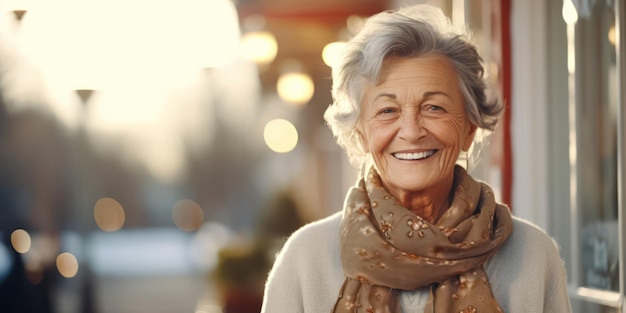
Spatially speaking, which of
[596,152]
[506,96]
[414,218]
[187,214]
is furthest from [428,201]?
[187,214]

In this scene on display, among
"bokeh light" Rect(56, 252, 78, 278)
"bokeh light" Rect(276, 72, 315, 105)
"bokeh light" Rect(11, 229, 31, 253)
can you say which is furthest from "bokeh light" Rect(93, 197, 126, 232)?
"bokeh light" Rect(276, 72, 315, 105)

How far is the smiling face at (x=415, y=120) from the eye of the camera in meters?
2.42

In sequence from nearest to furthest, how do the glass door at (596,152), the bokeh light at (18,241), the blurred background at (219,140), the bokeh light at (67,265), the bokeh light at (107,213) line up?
the glass door at (596,152)
the blurred background at (219,140)
the bokeh light at (18,241)
the bokeh light at (67,265)
the bokeh light at (107,213)

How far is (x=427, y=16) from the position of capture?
254 cm

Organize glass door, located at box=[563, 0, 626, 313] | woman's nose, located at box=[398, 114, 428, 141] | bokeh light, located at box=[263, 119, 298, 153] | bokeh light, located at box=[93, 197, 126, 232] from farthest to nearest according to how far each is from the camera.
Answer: bokeh light, located at box=[93, 197, 126, 232] → bokeh light, located at box=[263, 119, 298, 153] → glass door, located at box=[563, 0, 626, 313] → woman's nose, located at box=[398, 114, 428, 141]

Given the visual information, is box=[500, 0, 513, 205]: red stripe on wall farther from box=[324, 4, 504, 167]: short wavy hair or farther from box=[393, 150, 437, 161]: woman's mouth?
box=[393, 150, 437, 161]: woman's mouth

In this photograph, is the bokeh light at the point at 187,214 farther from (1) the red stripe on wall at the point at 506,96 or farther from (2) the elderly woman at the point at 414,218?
(2) the elderly woman at the point at 414,218

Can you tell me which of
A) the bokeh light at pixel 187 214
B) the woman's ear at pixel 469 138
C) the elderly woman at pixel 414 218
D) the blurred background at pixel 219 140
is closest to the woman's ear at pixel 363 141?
the elderly woman at pixel 414 218

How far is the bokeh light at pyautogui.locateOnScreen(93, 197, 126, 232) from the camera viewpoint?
34.6 m

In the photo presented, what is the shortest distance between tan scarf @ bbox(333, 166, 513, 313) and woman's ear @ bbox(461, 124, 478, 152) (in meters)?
0.14

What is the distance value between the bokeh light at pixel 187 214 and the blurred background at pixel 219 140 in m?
0.10

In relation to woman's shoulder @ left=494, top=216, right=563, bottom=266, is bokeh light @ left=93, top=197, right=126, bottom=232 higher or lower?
lower

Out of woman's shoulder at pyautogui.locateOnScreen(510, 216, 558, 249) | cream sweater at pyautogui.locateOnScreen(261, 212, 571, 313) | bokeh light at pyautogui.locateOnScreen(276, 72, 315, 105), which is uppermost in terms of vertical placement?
bokeh light at pyautogui.locateOnScreen(276, 72, 315, 105)

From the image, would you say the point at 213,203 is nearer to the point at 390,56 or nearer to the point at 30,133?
the point at 30,133
